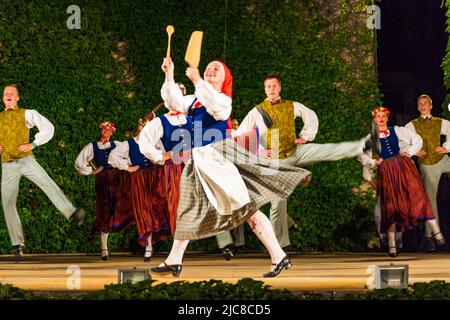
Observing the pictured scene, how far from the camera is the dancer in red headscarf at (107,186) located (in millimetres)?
9398

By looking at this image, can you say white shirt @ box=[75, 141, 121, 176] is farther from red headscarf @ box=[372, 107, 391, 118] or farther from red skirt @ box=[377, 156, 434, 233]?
red skirt @ box=[377, 156, 434, 233]

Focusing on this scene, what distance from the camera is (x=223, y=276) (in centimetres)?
748

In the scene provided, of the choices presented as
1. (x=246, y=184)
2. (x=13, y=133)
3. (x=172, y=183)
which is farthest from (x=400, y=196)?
(x=13, y=133)

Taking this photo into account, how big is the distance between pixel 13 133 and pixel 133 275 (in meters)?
2.93

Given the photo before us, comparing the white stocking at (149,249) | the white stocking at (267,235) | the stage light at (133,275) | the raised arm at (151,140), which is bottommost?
the white stocking at (149,249)

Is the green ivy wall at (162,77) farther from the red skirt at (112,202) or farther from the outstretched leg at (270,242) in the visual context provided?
the outstretched leg at (270,242)

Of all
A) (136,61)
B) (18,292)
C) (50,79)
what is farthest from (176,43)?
(18,292)

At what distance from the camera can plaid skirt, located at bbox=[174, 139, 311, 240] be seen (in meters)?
7.44

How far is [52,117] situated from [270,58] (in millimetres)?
2083

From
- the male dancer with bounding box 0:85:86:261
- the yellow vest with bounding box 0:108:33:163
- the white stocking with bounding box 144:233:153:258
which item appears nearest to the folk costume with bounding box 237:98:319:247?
the white stocking with bounding box 144:233:153:258

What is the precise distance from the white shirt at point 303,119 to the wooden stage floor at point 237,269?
1074 mm

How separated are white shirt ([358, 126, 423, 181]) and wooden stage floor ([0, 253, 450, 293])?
30.5 inches

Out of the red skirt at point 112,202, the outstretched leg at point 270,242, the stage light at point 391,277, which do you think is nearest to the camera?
the stage light at point 391,277

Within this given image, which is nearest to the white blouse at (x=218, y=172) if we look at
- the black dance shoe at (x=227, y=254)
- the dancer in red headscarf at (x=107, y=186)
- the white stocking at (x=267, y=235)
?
the white stocking at (x=267, y=235)
